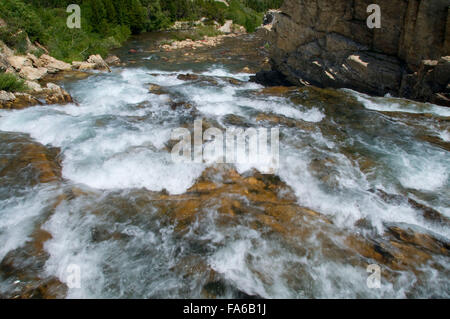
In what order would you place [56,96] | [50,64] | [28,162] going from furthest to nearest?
[50,64] → [56,96] → [28,162]

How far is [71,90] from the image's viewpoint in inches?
457

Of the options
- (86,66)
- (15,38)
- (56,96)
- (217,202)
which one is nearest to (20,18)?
(15,38)

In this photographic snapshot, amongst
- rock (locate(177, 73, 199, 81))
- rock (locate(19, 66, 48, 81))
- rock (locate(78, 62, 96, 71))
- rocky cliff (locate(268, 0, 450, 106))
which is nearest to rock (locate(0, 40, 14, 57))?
rock (locate(19, 66, 48, 81))

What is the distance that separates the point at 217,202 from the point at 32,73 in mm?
11838

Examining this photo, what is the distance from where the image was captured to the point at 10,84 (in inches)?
373

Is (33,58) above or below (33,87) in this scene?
above

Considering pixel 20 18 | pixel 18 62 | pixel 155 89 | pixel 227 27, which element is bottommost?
pixel 155 89

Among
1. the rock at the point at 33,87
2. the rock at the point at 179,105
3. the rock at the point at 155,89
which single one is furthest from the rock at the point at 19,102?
the rock at the point at 179,105

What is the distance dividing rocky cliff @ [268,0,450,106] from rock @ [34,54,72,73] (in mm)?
10991

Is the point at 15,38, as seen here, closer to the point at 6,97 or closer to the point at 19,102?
the point at 6,97

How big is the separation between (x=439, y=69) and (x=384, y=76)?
70.3 inches

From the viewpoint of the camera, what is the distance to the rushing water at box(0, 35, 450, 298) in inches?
145
